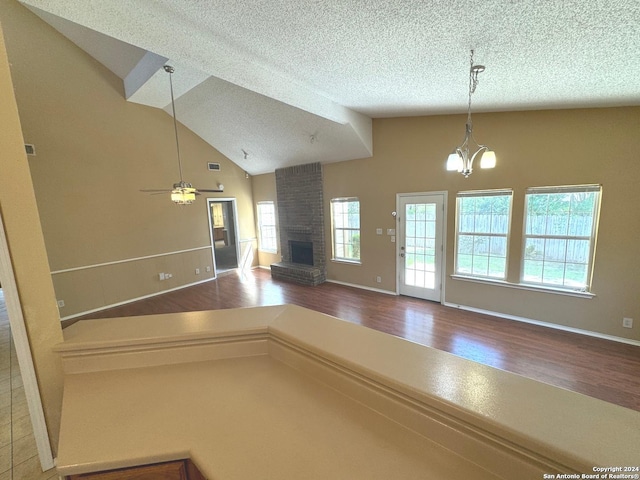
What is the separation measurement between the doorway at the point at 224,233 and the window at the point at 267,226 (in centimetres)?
74

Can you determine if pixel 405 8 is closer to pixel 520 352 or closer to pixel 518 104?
pixel 518 104

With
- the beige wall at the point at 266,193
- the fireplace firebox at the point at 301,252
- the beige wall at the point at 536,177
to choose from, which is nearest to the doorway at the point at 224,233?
the beige wall at the point at 266,193

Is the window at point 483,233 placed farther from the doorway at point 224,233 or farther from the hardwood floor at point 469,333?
the doorway at point 224,233

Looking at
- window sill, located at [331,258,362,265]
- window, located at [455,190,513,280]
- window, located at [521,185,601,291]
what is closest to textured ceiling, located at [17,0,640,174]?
window, located at [521,185,601,291]

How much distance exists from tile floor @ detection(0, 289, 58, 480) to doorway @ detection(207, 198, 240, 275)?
4.31m

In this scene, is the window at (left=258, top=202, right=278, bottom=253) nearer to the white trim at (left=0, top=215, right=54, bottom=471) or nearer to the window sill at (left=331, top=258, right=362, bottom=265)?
the window sill at (left=331, top=258, right=362, bottom=265)

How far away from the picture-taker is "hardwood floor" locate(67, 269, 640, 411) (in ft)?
8.77

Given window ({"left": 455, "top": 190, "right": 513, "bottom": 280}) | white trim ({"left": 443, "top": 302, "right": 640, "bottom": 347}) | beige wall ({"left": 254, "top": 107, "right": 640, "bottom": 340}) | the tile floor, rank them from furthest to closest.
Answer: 1. window ({"left": 455, "top": 190, "right": 513, "bottom": 280})
2. white trim ({"left": 443, "top": 302, "right": 640, "bottom": 347})
3. beige wall ({"left": 254, "top": 107, "right": 640, "bottom": 340})
4. the tile floor

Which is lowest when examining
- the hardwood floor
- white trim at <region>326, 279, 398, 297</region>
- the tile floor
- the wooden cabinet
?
the hardwood floor

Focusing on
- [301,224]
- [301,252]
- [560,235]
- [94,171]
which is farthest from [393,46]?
[94,171]

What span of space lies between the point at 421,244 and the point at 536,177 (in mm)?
1869

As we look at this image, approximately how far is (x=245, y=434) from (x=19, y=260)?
→ 127cm

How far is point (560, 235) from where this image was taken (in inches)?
137

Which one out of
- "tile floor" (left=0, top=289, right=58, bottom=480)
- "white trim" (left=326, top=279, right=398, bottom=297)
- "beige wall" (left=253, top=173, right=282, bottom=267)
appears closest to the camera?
"tile floor" (left=0, top=289, right=58, bottom=480)
